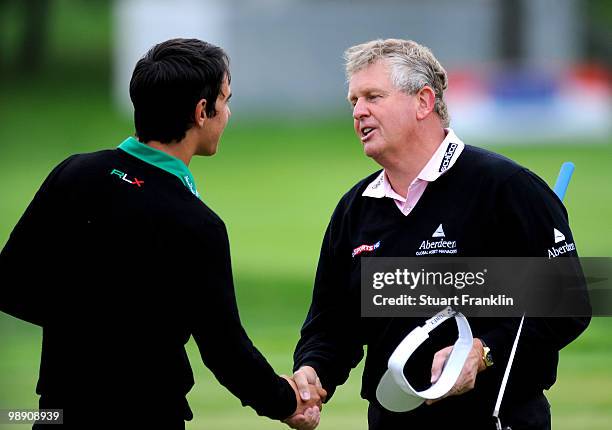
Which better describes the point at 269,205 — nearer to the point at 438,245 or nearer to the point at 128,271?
the point at 438,245

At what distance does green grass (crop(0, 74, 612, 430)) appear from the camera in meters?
10.7

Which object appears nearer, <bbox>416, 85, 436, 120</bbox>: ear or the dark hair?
the dark hair

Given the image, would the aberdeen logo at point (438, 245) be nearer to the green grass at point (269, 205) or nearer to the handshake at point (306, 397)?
the handshake at point (306, 397)

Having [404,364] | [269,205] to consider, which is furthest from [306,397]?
[269,205]

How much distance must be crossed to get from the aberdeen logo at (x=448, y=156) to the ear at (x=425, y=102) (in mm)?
180

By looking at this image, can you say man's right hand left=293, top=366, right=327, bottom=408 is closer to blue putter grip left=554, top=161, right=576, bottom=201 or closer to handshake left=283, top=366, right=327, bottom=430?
handshake left=283, top=366, right=327, bottom=430

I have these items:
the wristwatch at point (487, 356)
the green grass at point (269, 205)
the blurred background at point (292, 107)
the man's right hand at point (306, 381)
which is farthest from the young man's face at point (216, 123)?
the blurred background at point (292, 107)

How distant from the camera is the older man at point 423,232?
5273 mm

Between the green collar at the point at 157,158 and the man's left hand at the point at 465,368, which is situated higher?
the green collar at the point at 157,158

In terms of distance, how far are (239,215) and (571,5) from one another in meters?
21.9

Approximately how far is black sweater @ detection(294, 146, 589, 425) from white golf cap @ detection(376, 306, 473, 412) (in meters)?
0.11

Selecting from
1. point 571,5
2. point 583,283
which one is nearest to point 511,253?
point 583,283

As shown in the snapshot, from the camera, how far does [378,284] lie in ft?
18.3

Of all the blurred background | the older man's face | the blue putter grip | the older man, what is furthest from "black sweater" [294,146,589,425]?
the blurred background
